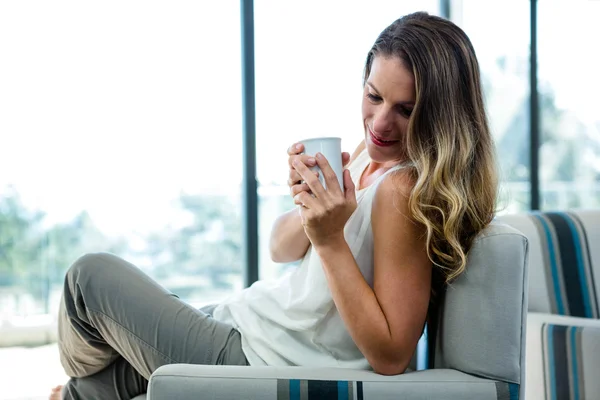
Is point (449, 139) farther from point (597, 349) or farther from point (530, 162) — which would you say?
point (530, 162)

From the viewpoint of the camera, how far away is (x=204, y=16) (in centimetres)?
290

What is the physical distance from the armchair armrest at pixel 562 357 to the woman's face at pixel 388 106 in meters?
0.80

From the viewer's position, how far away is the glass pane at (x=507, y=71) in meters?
3.49

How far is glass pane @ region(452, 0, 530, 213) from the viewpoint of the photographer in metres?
3.49

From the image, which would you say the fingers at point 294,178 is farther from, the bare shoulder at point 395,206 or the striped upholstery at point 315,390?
the striped upholstery at point 315,390

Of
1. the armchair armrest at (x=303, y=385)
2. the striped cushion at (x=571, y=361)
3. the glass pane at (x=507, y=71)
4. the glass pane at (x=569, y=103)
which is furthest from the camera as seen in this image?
the glass pane at (x=569, y=103)

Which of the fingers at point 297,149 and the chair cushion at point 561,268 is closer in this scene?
the fingers at point 297,149

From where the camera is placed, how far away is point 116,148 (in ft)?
9.14

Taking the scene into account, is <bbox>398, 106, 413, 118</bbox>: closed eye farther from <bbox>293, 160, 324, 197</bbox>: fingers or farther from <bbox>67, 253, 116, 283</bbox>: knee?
<bbox>67, 253, 116, 283</bbox>: knee

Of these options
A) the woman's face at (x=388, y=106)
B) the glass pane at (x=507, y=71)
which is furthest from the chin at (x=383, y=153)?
the glass pane at (x=507, y=71)

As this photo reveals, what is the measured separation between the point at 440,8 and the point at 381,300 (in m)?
2.69

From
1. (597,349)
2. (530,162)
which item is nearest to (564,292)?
(597,349)

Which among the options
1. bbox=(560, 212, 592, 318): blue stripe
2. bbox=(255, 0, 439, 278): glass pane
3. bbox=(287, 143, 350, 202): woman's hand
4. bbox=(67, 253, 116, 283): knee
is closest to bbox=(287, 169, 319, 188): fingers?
bbox=(287, 143, 350, 202): woman's hand

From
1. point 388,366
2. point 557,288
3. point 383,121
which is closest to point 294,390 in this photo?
point 388,366
